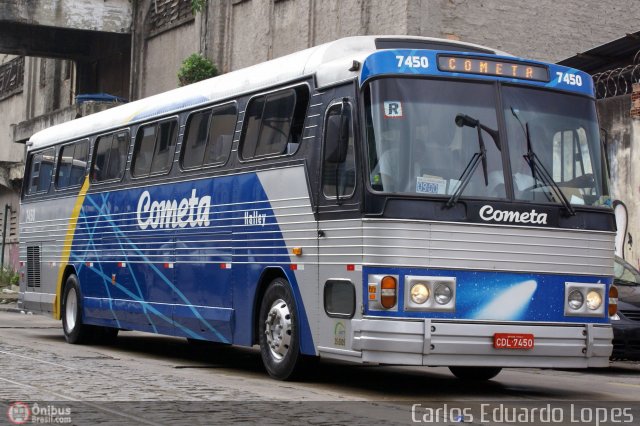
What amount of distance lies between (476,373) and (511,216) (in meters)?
2.91

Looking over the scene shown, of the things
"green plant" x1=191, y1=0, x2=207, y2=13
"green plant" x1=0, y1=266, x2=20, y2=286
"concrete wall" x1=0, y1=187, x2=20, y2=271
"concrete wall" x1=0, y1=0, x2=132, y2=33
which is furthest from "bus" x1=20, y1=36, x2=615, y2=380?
"concrete wall" x1=0, y1=187, x2=20, y2=271

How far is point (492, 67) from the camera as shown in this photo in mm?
11305

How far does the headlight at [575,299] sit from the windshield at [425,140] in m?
1.31

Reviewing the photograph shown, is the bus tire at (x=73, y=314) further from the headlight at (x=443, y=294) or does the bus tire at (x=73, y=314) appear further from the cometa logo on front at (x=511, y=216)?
the cometa logo on front at (x=511, y=216)

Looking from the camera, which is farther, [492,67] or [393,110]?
[492,67]

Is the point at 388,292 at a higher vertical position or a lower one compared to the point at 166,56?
lower

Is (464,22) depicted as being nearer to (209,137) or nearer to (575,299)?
(209,137)

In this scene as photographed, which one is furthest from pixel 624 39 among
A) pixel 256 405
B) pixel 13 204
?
pixel 13 204

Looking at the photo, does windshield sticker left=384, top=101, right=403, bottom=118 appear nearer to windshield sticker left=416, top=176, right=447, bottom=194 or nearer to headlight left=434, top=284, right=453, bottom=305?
→ windshield sticker left=416, top=176, right=447, bottom=194

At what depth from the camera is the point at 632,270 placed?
17406 millimetres

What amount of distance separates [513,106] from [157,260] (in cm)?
626

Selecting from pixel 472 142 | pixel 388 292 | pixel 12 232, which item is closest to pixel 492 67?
pixel 472 142

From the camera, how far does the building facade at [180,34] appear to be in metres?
26.3

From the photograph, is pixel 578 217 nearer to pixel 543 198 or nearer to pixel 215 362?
pixel 543 198
